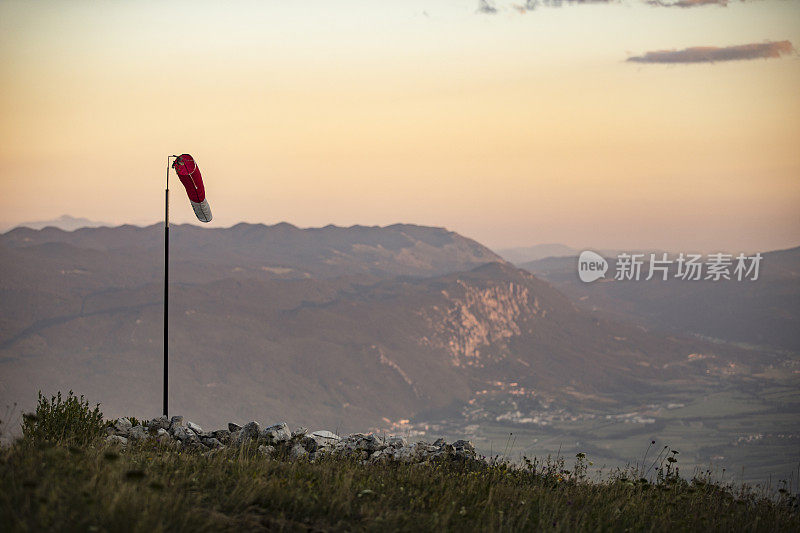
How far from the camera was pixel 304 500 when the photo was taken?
9.15 metres

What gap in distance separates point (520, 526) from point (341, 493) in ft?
7.43

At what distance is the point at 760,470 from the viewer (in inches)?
7101

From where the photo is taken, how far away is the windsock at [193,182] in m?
18.6

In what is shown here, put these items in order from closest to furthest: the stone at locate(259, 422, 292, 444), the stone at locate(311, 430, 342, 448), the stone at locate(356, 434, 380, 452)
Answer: the stone at locate(259, 422, 292, 444), the stone at locate(356, 434, 380, 452), the stone at locate(311, 430, 342, 448)

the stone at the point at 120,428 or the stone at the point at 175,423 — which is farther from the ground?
the stone at the point at 120,428

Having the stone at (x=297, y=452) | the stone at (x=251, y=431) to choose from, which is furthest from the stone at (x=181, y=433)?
the stone at (x=297, y=452)

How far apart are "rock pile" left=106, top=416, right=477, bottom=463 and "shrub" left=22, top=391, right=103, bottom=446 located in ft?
3.41

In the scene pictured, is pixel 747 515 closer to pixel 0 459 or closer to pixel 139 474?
pixel 139 474

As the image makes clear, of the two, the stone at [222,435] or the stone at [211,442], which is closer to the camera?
the stone at [211,442]

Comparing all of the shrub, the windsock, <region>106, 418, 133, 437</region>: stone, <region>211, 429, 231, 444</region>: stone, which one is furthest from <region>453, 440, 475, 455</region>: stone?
the windsock

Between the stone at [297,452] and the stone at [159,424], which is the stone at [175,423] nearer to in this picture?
the stone at [159,424]

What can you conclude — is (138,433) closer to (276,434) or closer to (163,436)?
(163,436)

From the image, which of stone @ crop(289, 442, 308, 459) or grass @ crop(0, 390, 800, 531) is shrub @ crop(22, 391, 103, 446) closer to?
grass @ crop(0, 390, 800, 531)

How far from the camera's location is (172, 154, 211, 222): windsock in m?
18.6
